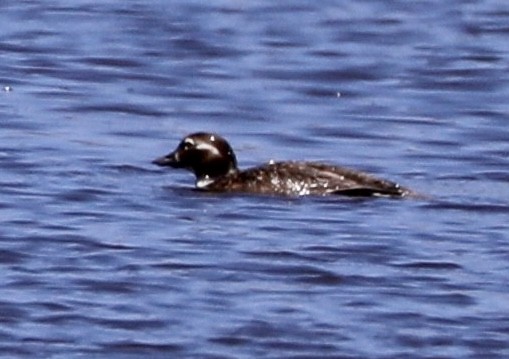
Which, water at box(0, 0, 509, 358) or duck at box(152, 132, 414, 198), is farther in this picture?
duck at box(152, 132, 414, 198)

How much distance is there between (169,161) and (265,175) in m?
0.75

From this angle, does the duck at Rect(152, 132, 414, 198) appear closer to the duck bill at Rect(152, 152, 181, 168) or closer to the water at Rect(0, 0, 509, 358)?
the duck bill at Rect(152, 152, 181, 168)

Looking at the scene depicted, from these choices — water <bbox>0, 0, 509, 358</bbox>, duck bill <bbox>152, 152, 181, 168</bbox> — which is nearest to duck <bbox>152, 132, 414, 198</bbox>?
duck bill <bbox>152, 152, 181, 168</bbox>

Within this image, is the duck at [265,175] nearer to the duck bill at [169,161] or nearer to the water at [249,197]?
the duck bill at [169,161]

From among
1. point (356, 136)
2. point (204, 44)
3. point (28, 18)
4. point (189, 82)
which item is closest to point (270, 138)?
point (356, 136)

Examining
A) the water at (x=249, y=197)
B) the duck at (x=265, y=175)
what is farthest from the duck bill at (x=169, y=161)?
the water at (x=249, y=197)

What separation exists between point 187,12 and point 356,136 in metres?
6.45

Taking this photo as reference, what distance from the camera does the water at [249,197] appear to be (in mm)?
13289

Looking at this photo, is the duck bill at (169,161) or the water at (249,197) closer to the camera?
the water at (249,197)

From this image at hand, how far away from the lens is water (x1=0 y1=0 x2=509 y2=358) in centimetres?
Answer: 1329

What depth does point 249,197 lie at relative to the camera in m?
17.2

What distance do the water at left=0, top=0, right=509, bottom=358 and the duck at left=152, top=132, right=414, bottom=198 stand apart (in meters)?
0.11

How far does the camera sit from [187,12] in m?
25.3

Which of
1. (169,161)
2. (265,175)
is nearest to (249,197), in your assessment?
(265,175)
